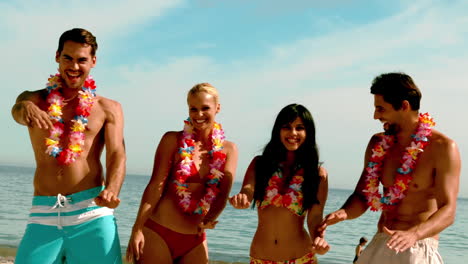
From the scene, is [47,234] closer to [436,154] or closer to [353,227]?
[436,154]

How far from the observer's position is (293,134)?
14.9 feet

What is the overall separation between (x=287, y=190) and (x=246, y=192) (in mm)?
444

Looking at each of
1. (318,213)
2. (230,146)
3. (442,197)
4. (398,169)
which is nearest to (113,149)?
(230,146)

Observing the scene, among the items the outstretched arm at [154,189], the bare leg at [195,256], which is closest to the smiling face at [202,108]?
the outstretched arm at [154,189]

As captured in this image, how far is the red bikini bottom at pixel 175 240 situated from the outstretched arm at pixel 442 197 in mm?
1673

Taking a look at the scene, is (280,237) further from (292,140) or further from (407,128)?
(407,128)

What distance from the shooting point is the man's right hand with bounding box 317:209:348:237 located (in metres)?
3.98

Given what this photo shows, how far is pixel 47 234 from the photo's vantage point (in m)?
4.10

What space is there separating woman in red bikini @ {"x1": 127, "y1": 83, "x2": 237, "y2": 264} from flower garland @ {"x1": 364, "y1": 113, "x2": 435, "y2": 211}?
1194 millimetres

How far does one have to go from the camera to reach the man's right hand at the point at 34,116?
3.85 metres

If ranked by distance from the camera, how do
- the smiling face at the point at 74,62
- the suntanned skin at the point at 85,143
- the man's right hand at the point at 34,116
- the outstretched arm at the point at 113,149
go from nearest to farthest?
the man's right hand at the point at 34,116
the outstretched arm at the point at 113,149
the suntanned skin at the point at 85,143
the smiling face at the point at 74,62

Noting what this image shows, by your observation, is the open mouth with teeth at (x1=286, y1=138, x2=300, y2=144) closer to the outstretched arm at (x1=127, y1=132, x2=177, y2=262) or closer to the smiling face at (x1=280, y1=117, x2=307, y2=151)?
the smiling face at (x1=280, y1=117, x2=307, y2=151)

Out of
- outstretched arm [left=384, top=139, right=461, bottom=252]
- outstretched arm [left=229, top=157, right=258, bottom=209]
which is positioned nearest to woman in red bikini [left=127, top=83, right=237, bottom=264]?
outstretched arm [left=229, top=157, right=258, bottom=209]

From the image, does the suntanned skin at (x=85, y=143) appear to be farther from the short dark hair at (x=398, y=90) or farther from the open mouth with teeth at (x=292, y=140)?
the short dark hair at (x=398, y=90)
